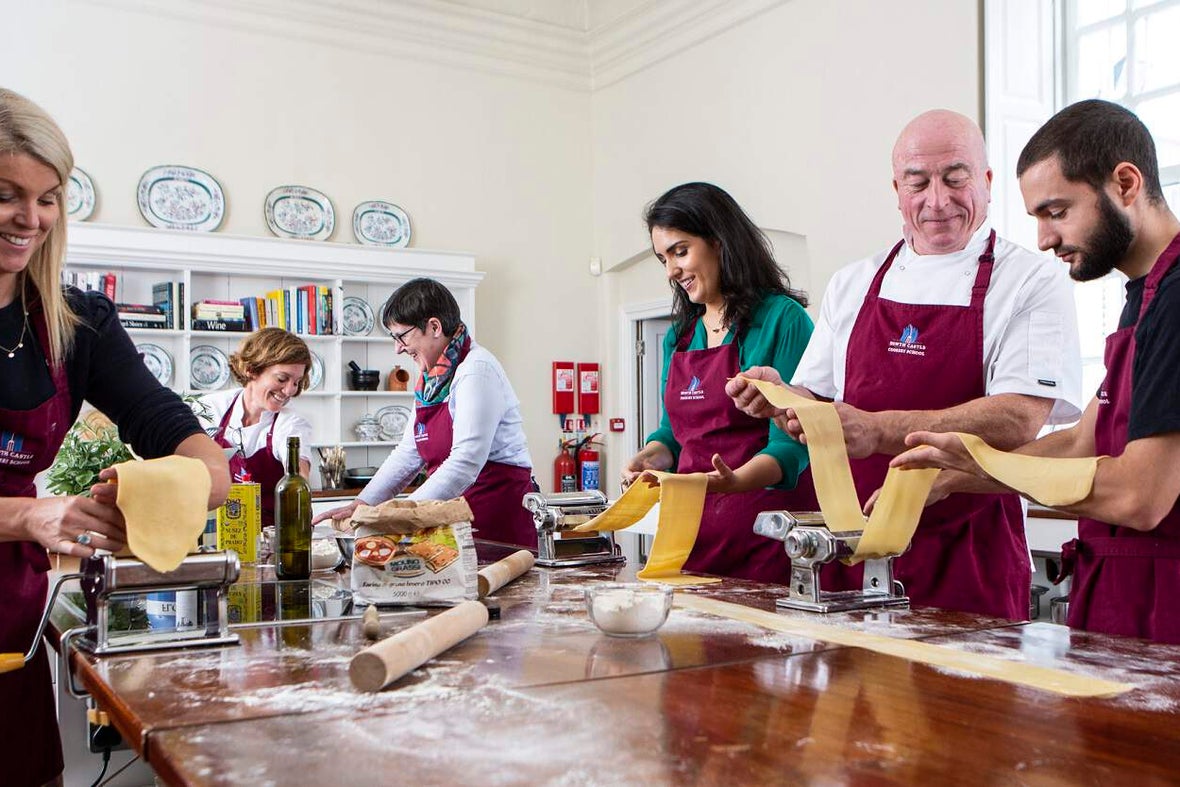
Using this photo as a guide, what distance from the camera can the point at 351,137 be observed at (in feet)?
22.8

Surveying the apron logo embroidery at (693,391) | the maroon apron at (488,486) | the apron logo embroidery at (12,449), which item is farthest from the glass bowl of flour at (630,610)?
the maroon apron at (488,486)

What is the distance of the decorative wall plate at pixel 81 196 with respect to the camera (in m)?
6.04

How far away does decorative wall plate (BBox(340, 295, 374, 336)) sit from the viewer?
6762 millimetres

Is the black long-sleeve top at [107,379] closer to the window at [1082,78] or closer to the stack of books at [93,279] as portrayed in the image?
the window at [1082,78]

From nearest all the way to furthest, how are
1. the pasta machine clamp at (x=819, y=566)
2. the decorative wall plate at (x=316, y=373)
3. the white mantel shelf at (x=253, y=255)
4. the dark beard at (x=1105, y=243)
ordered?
the pasta machine clamp at (x=819, y=566)
the dark beard at (x=1105, y=243)
the white mantel shelf at (x=253, y=255)
the decorative wall plate at (x=316, y=373)

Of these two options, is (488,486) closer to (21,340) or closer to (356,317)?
(21,340)

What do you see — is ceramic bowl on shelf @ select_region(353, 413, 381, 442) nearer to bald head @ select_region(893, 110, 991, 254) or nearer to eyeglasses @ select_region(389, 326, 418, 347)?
eyeglasses @ select_region(389, 326, 418, 347)

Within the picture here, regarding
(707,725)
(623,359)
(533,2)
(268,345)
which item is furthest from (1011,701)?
(533,2)

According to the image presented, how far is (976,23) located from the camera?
481cm

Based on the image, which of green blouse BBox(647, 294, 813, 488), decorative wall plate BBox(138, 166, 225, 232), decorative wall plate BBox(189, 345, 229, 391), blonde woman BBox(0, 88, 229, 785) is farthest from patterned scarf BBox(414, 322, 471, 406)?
decorative wall plate BBox(138, 166, 225, 232)

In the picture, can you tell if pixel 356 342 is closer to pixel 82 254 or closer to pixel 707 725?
pixel 82 254

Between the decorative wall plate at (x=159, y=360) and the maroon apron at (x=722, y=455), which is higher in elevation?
the decorative wall plate at (x=159, y=360)

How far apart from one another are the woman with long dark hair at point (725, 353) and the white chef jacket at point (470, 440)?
701mm

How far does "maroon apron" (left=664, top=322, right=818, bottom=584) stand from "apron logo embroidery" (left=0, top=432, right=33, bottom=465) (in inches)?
55.4
